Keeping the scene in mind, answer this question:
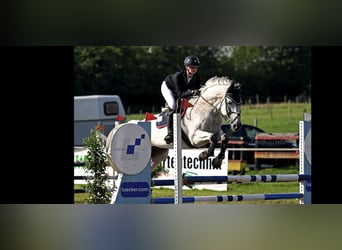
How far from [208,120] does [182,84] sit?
0.33 meters

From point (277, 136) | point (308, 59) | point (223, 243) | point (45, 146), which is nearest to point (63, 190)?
point (45, 146)

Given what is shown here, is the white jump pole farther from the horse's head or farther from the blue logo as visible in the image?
the horse's head

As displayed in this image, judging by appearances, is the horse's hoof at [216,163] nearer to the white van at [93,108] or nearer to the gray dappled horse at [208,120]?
the gray dappled horse at [208,120]

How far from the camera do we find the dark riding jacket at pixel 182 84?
658cm

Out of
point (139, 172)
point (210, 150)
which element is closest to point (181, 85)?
point (210, 150)

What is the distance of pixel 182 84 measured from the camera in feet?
21.6

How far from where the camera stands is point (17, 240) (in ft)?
17.9

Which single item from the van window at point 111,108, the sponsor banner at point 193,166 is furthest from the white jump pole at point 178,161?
the van window at point 111,108

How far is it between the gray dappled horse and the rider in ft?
0.16

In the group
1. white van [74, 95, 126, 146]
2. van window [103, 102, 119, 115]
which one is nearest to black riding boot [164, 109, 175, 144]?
white van [74, 95, 126, 146]
